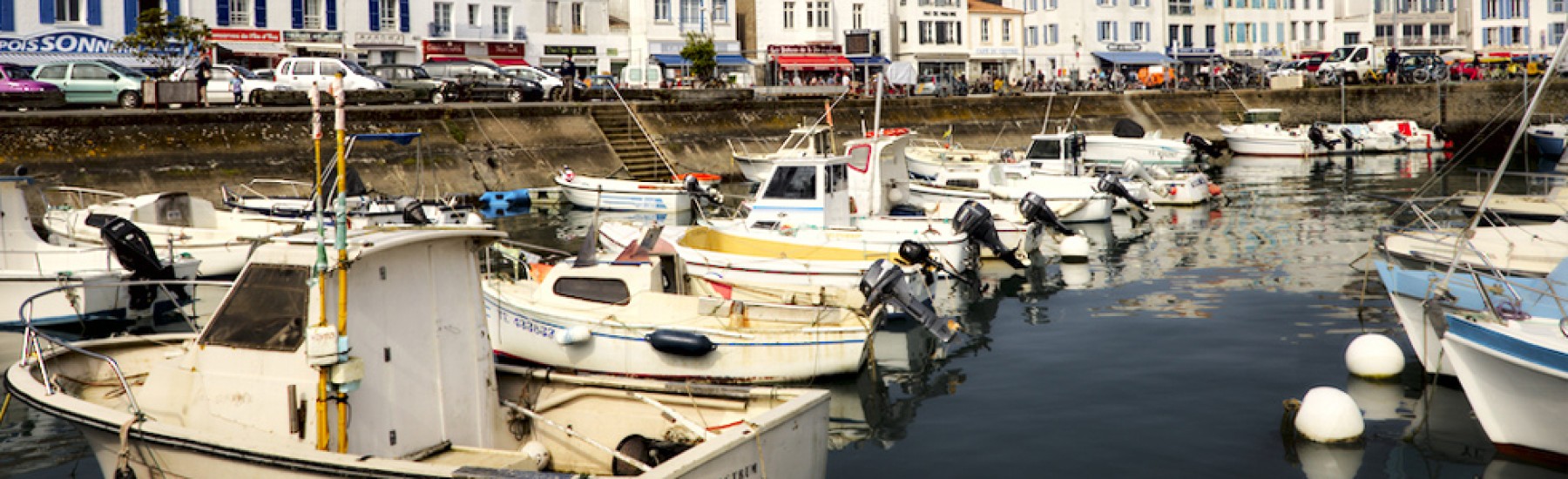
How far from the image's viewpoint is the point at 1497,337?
463 inches

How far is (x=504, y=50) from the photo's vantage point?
60250 mm

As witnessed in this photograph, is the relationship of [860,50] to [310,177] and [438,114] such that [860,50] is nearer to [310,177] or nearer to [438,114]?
[438,114]

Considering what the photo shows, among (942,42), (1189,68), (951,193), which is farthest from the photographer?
(1189,68)

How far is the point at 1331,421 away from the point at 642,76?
52.3m

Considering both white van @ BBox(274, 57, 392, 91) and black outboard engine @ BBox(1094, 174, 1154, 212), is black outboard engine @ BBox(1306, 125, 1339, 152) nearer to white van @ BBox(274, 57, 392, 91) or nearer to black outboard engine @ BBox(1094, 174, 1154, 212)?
black outboard engine @ BBox(1094, 174, 1154, 212)

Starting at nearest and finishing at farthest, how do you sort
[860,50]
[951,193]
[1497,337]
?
[1497,337] < [951,193] < [860,50]

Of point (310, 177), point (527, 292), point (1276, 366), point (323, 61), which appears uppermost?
point (323, 61)

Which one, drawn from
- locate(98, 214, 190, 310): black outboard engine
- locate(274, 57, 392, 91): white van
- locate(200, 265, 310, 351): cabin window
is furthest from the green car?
locate(200, 265, 310, 351): cabin window

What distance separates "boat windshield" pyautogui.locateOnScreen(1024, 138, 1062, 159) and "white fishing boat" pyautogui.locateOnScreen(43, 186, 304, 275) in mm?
20660

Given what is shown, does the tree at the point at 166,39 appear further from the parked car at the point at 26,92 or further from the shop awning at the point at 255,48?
the parked car at the point at 26,92

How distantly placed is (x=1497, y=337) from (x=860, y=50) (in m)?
60.5

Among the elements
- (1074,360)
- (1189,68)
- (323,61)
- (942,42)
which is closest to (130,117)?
(323,61)

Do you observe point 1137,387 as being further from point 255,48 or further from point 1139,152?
point 255,48

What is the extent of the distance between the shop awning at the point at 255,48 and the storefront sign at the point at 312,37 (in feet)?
1.59
